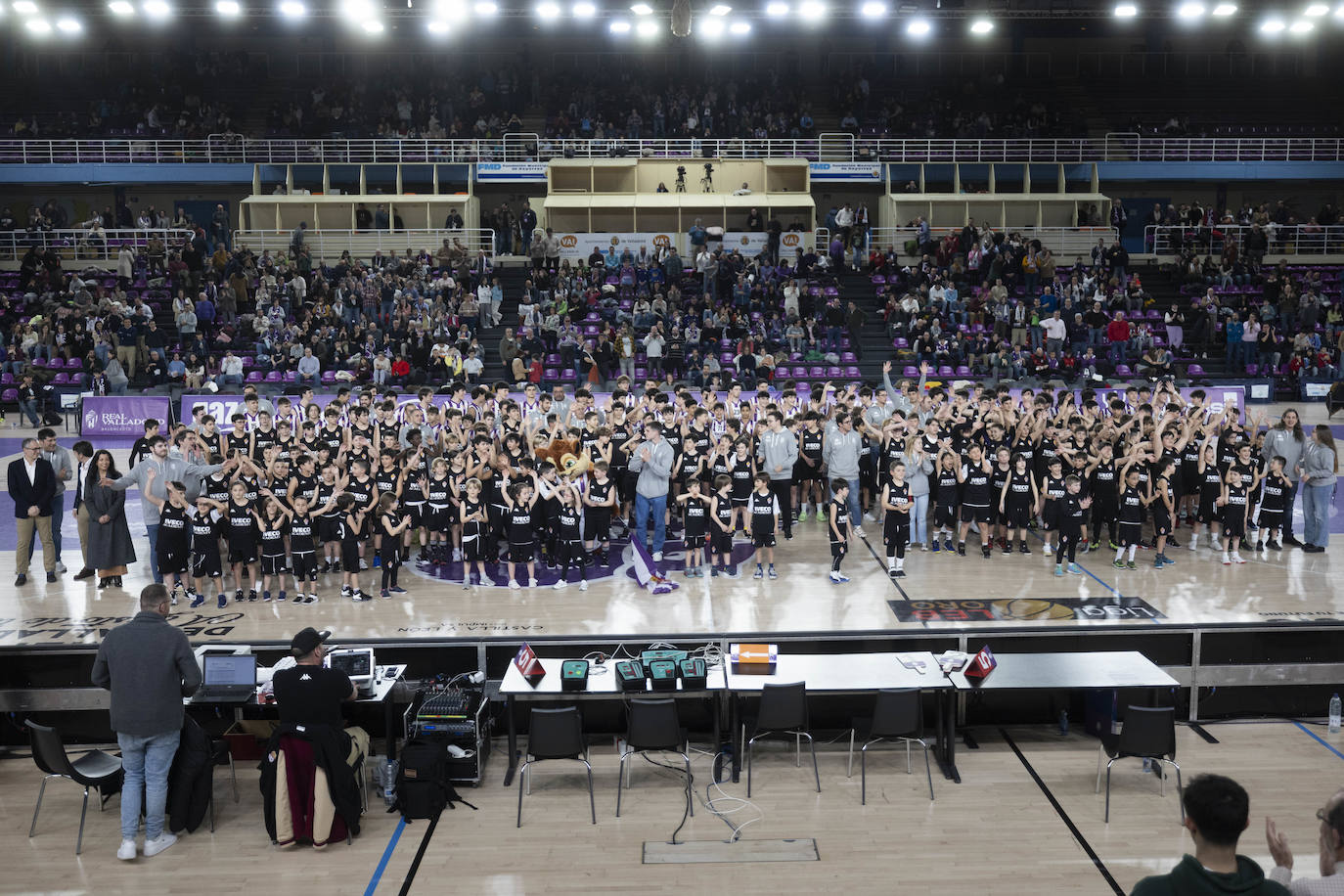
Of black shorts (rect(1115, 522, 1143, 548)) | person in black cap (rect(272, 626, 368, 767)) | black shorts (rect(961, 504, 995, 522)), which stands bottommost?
person in black cap (rect(272, 626, 368, 767))

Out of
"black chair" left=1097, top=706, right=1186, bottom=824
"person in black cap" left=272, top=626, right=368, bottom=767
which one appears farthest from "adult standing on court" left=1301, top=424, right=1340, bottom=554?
"person in black cap" left=272, top=626, right=368, bottom=767

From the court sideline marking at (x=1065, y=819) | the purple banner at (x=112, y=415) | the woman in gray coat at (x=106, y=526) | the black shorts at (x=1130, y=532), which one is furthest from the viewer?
the purple banner at (x=112, y=415)

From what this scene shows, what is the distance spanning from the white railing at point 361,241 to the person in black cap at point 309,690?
89.7 feet

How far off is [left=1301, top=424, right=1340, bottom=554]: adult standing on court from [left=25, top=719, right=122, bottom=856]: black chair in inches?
561

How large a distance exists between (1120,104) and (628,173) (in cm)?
1816

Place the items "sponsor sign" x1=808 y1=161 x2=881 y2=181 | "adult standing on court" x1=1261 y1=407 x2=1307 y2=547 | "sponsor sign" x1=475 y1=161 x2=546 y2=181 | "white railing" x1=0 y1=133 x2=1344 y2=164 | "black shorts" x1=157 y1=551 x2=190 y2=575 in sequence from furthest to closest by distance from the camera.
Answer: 1. "white railing" x1=0 y1=133 x2=1344 y2=164
2. "sponsor sign" x1=475 y1=161 x2=546 y2=181
3. "sponsor sign" x1=808 y1=161 x2=881 y2=181
4. "adult standing on court" x1=1261 y1=407 x2=1307 y2=547
5. "black shorts" x1=157 y1=551 x2=190 y2=575

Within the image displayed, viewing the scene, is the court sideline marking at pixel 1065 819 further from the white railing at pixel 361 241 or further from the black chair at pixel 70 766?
the white railing at pixel 361 241

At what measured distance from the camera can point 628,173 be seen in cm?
3597

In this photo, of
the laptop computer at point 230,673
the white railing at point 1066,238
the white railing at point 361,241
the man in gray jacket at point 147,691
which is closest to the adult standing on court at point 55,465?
the laptop computer at point 230,673

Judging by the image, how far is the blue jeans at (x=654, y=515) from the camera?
47.4ft

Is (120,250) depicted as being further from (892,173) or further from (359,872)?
(359,872)

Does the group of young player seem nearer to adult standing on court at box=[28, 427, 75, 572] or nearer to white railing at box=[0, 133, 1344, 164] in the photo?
adult standing on court at box=[28, 427, 75, 572]

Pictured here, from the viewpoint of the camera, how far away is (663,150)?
36406 mm

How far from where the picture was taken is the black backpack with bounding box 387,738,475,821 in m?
9.16
